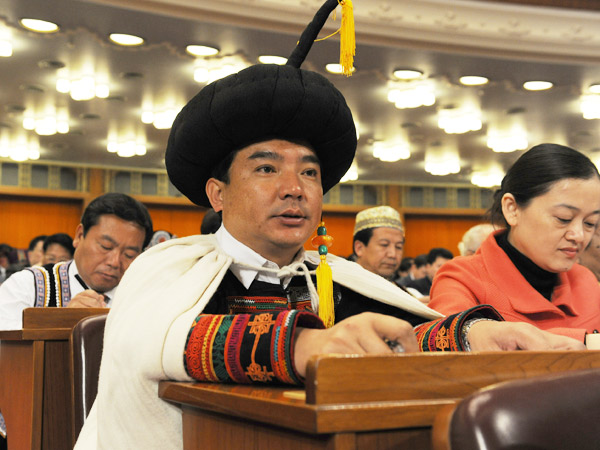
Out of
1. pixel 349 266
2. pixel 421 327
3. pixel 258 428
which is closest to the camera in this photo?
pixel 258 428

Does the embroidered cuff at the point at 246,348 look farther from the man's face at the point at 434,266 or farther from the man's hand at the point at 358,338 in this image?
the man's face at the point at 434,266

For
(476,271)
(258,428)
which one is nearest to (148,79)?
(476,271)

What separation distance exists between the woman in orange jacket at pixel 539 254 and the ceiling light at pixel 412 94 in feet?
20.0

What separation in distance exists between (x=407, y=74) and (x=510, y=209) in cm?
571

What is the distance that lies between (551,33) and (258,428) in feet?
22.5

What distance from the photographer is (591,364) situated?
2.96 ft

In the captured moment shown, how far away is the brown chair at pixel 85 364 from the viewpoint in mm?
1871

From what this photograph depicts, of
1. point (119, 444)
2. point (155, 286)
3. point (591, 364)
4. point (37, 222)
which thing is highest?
point (37, 222)

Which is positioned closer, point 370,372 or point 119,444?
point 370,372

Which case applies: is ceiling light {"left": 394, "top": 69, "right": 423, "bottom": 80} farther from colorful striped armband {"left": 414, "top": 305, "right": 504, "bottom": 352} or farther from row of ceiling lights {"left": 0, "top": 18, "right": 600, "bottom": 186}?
colorful striped armband {"left": 414, "top": 305, "right": 504, "bottom": 352}

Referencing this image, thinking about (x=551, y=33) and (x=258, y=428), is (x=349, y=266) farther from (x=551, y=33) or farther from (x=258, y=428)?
(x=551, y=33)

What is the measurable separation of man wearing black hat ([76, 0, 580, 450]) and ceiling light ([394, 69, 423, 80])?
599 centimetres

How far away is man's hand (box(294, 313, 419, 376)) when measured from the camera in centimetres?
92

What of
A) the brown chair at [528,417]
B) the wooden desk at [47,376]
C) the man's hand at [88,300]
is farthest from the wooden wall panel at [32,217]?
the brown chair at [528,417]
